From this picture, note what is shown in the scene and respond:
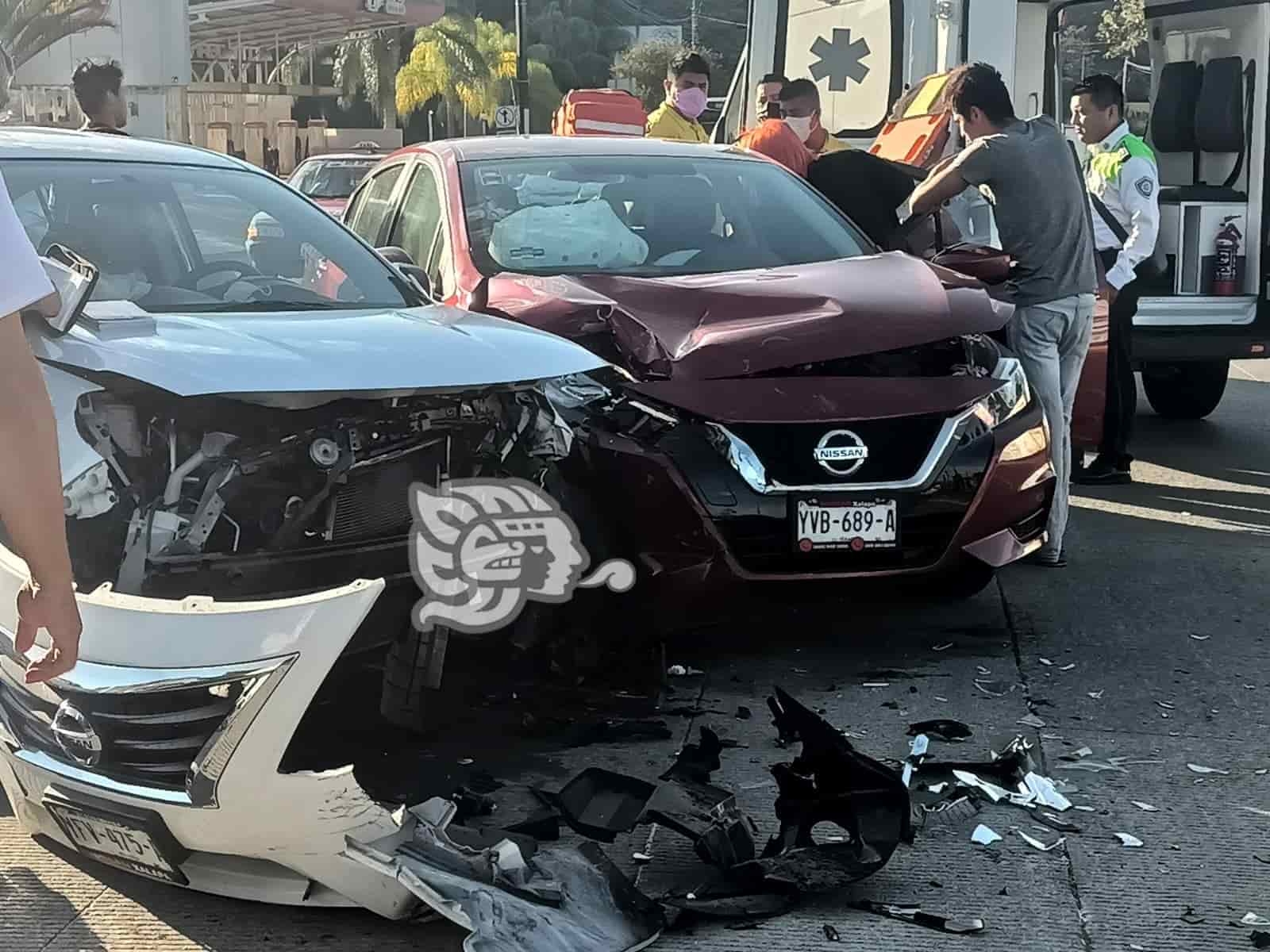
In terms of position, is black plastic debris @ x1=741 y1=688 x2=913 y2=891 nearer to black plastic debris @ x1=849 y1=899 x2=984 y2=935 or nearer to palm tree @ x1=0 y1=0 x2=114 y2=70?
black plastic debris @ x1=849 y1=899 x2=984 y2=935

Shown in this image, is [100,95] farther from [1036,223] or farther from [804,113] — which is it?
[1036,223]

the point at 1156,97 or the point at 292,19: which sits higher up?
the point at 292,19

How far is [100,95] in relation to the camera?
7.10m

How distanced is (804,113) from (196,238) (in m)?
4.44

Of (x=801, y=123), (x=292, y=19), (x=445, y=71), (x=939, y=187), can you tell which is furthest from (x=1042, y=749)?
(x=445, y=71)

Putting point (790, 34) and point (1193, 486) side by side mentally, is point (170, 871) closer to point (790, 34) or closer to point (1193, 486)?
point (1193, 486)

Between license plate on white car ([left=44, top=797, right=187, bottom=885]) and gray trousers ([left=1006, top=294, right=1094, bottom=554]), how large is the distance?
156 inches

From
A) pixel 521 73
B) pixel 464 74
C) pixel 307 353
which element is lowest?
pixel 307 353

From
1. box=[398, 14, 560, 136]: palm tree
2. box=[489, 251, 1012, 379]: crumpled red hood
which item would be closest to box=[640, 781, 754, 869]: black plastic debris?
box=[489, 251, 1012, 379]: crumpled red hood

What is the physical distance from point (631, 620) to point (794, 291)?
1.18 metres

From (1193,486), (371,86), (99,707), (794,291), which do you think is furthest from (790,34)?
(371,86)

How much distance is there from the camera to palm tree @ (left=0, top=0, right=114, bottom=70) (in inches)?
1283

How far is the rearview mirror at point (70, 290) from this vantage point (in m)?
3.23

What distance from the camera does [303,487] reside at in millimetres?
3453
